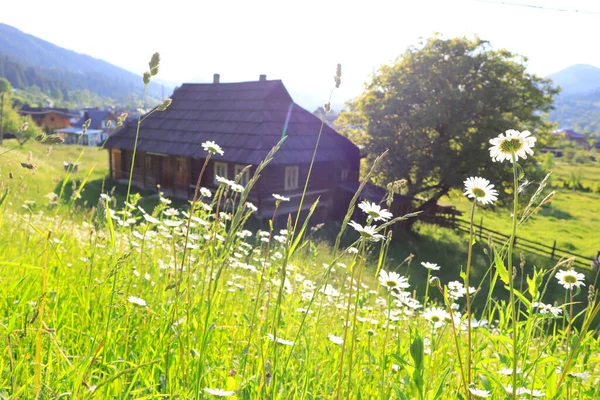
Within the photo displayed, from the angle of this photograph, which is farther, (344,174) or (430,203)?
(344,174)

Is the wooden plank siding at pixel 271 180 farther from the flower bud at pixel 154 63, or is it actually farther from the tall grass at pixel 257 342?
the flower bud at pixel 154 63

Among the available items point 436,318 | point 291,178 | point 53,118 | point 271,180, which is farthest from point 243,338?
point 53,118

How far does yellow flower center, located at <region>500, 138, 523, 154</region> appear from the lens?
3.21ft

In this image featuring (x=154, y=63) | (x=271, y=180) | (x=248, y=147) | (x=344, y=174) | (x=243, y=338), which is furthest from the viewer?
(x=344, y=174)

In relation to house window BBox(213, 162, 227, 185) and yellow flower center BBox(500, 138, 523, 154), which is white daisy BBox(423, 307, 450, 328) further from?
house window BBox(213, 162, 227, 185)

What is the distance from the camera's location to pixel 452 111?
16422 millimetres

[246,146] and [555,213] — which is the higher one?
[246,146]

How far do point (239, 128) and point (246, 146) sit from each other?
1.75 metres

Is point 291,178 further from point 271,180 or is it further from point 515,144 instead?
point 515,144

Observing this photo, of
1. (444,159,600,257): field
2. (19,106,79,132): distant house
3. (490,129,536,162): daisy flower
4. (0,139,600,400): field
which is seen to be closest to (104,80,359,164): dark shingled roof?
(444,159,600,257): field

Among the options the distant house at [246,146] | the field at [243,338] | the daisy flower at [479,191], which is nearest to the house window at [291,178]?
the distant house at [246,146]

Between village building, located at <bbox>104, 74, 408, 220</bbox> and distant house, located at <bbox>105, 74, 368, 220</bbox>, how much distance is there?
0.12ft

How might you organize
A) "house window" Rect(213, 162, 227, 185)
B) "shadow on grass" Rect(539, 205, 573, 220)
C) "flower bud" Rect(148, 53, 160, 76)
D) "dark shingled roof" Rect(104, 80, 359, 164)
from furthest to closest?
"shadow on grass" Rect(539, 205, 573, 220) → "house window" Rect(213, 162, 227, 185) → "dark shingled roof" Rect(104, 80, 359, 164) → "flower bud" Rect(148, 53, 160, 76)

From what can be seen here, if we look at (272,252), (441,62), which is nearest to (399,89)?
(441,62)
